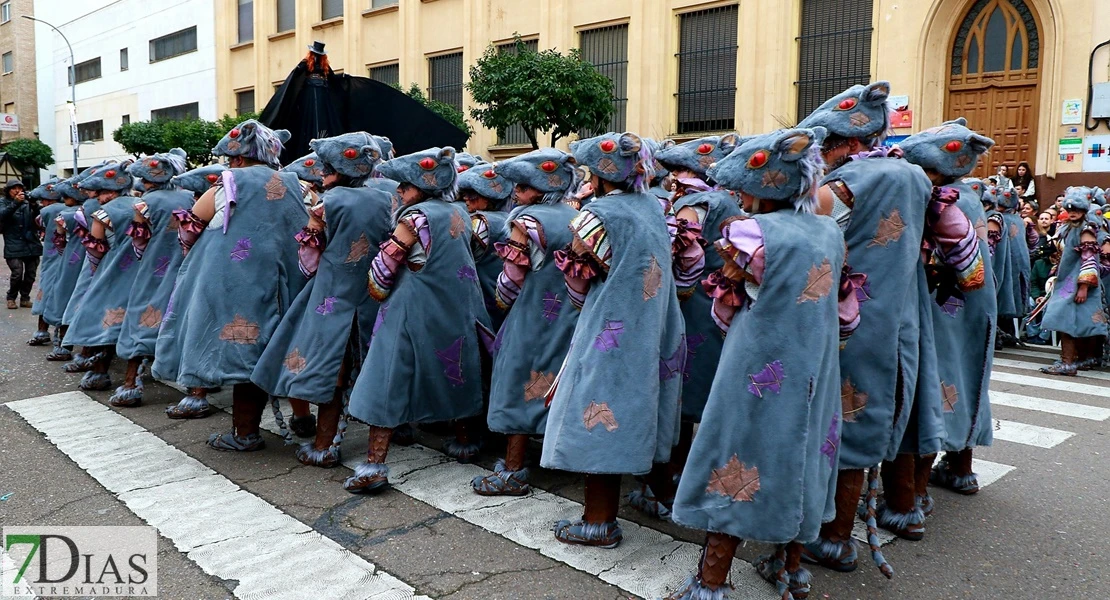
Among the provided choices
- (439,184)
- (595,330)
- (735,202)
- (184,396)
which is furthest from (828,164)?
(184,396)

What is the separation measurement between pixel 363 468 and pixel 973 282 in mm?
3240

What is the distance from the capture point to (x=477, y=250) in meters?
5.41

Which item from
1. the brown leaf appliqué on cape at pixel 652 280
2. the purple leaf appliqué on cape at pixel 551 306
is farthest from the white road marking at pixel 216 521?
the brown leaf appliqué on cape at pixel 652 280

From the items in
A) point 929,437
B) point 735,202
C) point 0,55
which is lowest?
point 929,437

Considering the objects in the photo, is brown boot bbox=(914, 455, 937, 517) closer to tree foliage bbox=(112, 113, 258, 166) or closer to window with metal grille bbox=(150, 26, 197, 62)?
tree foliage bbox=(112, 113, 258, 166)

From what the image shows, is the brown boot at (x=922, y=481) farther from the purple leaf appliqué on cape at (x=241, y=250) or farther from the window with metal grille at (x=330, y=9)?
the window with metal grille at (x=330, y=9)

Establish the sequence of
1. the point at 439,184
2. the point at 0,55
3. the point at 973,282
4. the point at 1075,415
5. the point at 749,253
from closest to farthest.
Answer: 1. the point at 749,253
2. the point at 973,282
3. the point at 439,184
4. the point at 1075,415
5. the point at 0,55

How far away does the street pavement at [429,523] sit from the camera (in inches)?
145

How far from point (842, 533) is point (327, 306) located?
10.1ft

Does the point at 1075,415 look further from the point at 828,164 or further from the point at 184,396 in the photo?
the point at 184,396

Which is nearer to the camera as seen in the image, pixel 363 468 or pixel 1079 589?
pixel 1079 589

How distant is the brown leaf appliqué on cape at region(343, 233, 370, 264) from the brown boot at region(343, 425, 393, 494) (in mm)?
1000

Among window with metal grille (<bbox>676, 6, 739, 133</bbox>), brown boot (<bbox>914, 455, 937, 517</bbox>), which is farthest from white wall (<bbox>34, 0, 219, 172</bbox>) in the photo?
brown boot (<bbox>914, 455, 937, 517</bbox>)

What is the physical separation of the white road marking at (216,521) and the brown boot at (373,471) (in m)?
0.42
